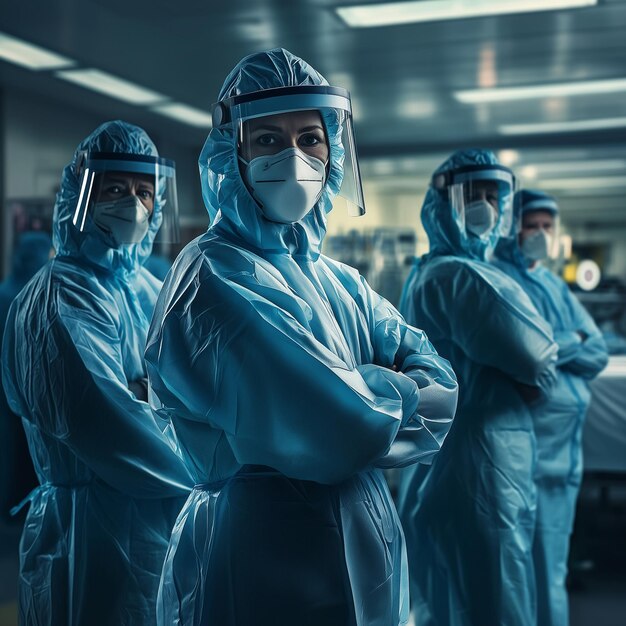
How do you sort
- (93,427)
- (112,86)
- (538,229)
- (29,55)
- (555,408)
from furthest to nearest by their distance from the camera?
(112,86) < (29,55) < (538,229) < (555,408) < (93,427)

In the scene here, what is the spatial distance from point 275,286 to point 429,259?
4.43 ft

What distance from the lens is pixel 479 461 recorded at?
2273mm

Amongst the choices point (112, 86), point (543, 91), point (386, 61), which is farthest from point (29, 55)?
point (543, 91)

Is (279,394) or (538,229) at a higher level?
(538,229)

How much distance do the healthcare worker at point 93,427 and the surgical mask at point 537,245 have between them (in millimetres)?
1647

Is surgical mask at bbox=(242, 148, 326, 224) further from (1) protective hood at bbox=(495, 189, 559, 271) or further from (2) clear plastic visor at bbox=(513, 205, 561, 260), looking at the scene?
(2) clear plastic visor at bbox=(513, 205, 561, 260)

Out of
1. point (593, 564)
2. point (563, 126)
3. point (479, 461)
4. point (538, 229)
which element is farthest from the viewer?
point (563, 126)

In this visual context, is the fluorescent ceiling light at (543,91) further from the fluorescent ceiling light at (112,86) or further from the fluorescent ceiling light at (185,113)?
the fluorescent ceiling light at (112,86)

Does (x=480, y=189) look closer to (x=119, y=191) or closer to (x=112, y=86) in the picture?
(x=119, y=191)

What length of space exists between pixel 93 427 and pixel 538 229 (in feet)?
6.58

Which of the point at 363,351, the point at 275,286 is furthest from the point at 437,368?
the point at 275,286

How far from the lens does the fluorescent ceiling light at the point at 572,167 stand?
23.6ft

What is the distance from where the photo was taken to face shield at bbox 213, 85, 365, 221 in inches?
50.2

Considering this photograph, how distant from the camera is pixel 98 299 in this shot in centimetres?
182
